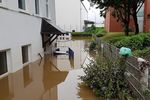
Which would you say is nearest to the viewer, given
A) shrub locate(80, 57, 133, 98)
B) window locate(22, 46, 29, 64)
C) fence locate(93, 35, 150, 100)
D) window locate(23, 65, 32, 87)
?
fence locate(93, 35, 150, 100)

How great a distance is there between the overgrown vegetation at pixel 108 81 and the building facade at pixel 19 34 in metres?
4.03

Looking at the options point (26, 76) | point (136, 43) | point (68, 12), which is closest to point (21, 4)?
point (26, 76)

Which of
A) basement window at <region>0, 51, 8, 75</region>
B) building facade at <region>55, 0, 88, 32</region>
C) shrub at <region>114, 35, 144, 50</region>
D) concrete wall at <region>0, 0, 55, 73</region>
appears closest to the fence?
concrete wall at <region>0, 0, 55, 73</region>

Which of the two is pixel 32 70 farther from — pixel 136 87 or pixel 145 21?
pixel 145 21

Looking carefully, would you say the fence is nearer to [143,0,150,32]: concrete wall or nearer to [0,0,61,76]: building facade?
[0,0,61,76]: building facade

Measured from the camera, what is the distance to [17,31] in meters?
11.8

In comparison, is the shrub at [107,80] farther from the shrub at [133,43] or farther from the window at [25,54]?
the shrub at [133,43]

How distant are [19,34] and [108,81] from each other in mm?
6071

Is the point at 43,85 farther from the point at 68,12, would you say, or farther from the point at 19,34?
the point at 68,12

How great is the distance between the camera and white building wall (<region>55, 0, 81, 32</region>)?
1763 inches

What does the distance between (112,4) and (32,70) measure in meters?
13.3

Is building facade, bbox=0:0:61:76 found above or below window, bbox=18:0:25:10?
below

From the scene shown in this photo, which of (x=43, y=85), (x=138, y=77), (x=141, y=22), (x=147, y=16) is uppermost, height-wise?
(x=147, y=16)

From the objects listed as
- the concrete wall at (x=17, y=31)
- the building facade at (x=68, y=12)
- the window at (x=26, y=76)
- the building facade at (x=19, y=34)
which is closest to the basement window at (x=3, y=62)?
the building facade at (x=19, y=34)
